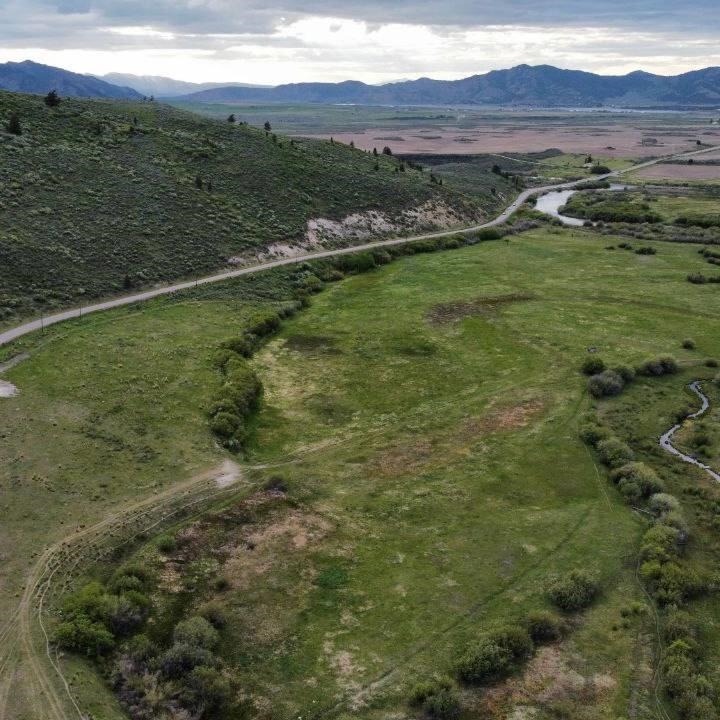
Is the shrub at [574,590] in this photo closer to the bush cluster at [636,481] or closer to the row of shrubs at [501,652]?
the row of shrubs at [501,652]

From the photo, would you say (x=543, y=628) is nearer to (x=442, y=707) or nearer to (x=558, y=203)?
(x=442, y=707)

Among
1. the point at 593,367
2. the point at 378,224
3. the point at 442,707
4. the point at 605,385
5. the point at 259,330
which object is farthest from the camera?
the point at 378,224

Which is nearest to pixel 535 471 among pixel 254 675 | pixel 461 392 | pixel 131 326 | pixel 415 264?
pixel 461 392

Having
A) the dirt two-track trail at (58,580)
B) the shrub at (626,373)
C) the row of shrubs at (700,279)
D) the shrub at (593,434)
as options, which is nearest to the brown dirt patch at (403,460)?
the dirt two-track trail at (58,580)

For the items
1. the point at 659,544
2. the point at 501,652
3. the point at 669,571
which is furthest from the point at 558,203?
the point at 501,652

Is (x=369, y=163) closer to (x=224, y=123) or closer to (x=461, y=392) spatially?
(x=224, y=123)
